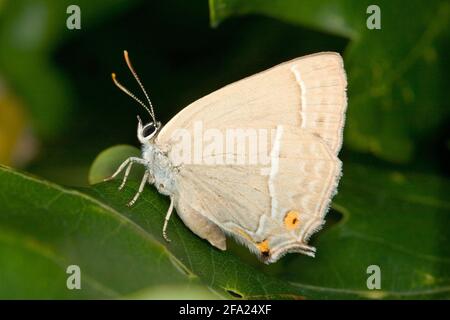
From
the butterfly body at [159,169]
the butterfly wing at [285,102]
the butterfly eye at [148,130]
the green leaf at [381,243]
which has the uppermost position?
the butterfly wing at [285,102]

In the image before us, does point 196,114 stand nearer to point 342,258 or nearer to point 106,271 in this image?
point 342,258

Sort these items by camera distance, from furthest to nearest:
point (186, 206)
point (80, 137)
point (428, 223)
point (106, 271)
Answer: point (80, 137)
point (428, 223)
point (186, 206)
point (106, 271)

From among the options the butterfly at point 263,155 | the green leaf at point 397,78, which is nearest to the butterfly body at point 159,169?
the butterfly at point 263,155

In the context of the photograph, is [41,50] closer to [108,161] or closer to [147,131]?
[147,131]

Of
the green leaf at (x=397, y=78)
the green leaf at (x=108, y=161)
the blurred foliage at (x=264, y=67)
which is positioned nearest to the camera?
the green leaf at (x=108, y=161)

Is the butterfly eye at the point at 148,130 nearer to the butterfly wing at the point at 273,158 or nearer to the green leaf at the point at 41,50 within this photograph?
the butterfly wing at the point at 273,158
